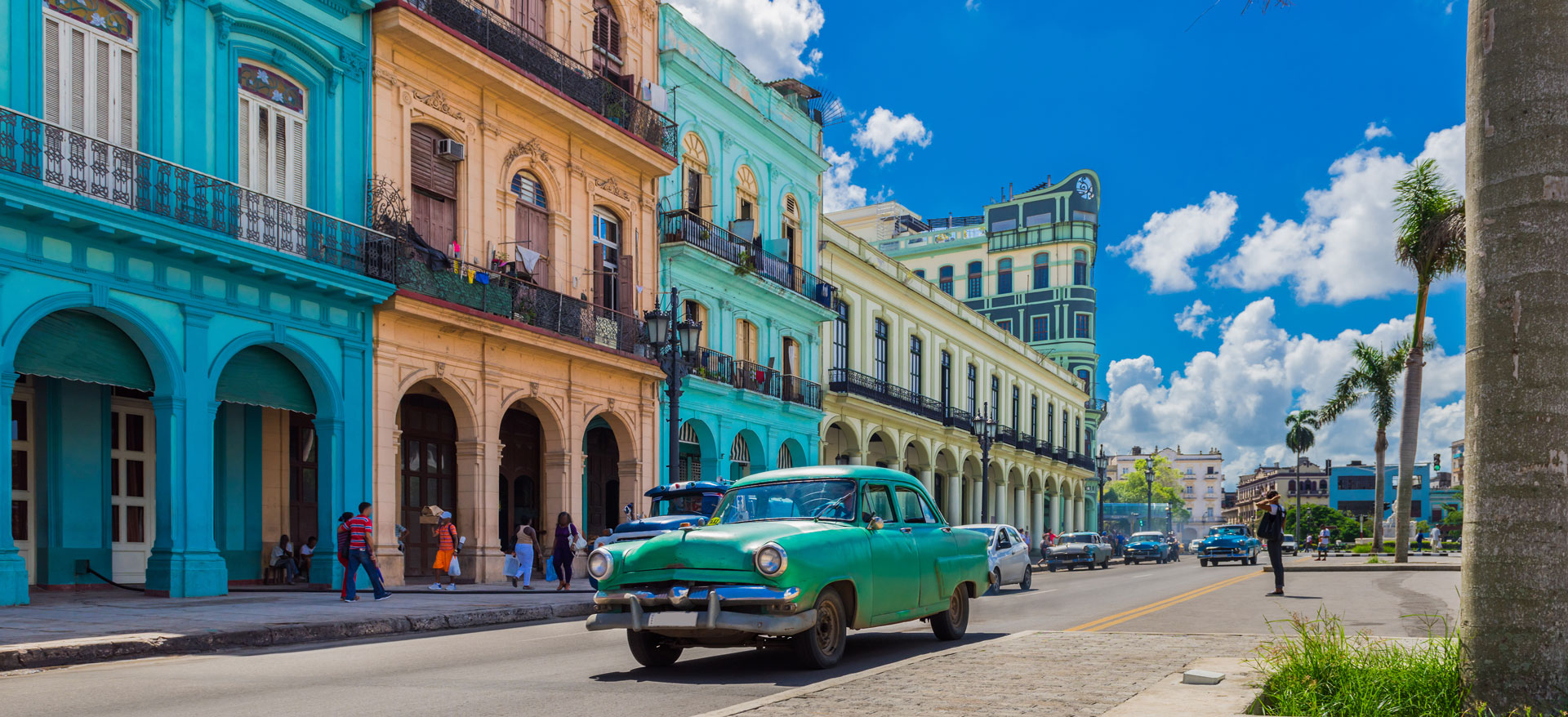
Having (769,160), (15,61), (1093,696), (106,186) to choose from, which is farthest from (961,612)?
(769,160)

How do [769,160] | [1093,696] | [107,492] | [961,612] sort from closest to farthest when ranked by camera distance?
1. [1093,696]
2. [961,612]
3. [107,492]
4. [769,160]

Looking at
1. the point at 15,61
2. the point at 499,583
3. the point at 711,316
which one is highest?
the point at 15,61

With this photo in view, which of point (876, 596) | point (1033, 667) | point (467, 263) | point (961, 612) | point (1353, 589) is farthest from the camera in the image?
point (467, 263)

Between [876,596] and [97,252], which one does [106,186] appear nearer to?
[97,252]

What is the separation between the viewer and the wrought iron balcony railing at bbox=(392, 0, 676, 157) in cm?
2364

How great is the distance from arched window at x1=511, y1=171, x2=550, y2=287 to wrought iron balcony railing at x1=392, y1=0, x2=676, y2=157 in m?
2.23

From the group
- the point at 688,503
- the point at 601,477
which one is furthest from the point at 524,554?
the point at 601,477

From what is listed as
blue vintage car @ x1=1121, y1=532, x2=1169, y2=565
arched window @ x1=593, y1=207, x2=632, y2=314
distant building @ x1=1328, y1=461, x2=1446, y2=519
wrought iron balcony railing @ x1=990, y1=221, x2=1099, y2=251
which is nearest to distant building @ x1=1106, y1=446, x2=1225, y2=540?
distant building @ x1=1328, y1=461, x2=1446, y2=519

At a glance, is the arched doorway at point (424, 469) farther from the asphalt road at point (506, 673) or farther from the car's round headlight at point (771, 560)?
the car's round headlight at point (771, 560)

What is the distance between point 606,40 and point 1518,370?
26915 millimetres

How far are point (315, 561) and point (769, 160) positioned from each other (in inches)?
801

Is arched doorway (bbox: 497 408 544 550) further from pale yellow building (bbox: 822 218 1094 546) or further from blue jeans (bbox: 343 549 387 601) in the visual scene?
pale yellow building (bbox: 822 218 1094 546)

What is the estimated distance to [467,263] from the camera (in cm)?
2398

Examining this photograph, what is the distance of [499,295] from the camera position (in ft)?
80.5
